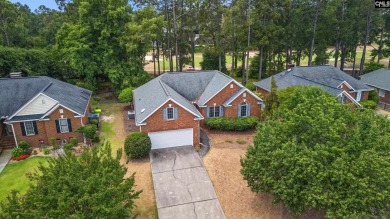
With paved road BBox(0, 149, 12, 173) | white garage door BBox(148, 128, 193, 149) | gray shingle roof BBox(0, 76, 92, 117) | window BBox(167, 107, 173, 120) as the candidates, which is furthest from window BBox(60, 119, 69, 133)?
window BBox(167, 107, 173, 120)

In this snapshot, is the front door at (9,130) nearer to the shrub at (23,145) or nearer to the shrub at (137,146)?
the shrub at (23,145)

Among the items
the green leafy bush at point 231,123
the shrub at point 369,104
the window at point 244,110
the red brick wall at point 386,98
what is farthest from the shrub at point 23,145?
the red brick wall at point 386,98

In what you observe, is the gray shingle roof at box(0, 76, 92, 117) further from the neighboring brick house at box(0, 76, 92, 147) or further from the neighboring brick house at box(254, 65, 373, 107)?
the neighboring brick house at box(254, 65, 373, 107)

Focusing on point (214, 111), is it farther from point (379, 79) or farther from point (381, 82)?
point (379, 79)

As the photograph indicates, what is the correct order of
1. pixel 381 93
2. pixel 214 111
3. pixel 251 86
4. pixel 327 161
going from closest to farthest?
pixel 327 161, pixel 214 111, pixel 381 93, pixel 251 86

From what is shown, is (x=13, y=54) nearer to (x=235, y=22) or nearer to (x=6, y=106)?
(x=6, y=106)

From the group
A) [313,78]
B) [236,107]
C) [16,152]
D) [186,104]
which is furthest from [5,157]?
[313,78]
